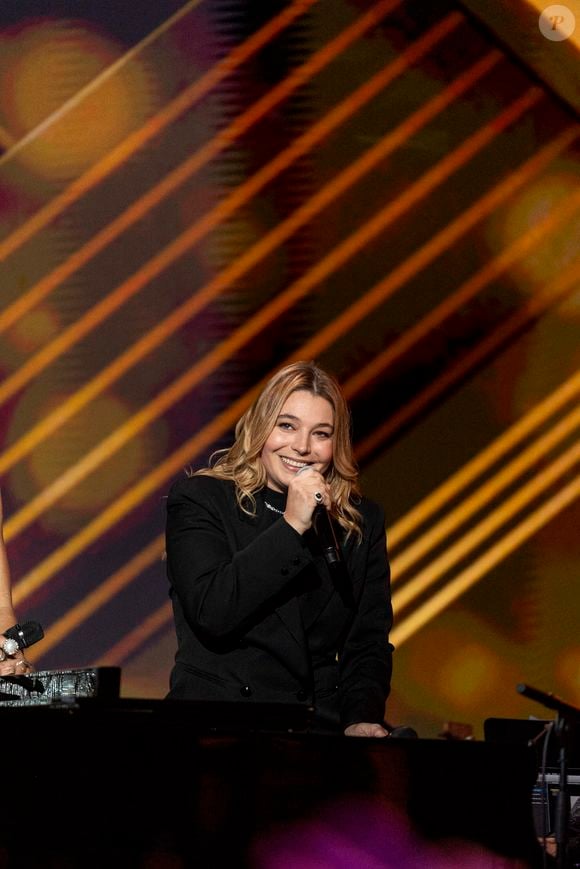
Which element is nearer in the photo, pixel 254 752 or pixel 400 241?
pixel 254 752

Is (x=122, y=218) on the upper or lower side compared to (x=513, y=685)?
upper

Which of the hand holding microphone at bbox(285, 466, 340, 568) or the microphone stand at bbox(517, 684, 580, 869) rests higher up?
the hand holding microphone at bbox(285, 466, 340, 568)

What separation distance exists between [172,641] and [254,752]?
2.15 meters

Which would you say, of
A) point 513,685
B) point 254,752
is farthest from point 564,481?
point 254,752

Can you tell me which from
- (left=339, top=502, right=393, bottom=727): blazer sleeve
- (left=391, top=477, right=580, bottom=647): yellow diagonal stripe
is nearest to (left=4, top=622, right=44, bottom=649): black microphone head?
(left=339, top=502, right=393, bottom=727): blazer sleeve

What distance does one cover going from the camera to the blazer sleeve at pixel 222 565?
226cm

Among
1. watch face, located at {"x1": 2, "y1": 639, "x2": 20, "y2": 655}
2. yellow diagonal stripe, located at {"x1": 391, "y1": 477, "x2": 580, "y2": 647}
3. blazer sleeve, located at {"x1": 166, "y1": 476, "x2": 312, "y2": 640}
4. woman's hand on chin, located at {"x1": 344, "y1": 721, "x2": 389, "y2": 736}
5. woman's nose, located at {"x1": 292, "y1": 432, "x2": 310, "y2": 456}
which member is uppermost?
yellow diagonal stripe, located at {"x1": 391, "y1": 477, "x2": 580, "y2": 647}

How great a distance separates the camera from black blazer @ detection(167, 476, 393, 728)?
89.5 inches

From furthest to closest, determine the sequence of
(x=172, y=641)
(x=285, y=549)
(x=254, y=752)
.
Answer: (x=172, y=641) < (x=285, y=549) < (x=254, y=752)

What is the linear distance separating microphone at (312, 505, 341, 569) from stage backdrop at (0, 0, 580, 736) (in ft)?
5.43

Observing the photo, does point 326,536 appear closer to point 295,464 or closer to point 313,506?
point 313,506

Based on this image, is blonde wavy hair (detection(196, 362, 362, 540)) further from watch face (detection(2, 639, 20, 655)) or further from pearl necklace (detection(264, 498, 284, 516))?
watch face (detection(2, 639, 20, 655))

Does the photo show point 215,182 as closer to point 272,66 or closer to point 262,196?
point 262,196

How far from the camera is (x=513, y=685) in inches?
157
